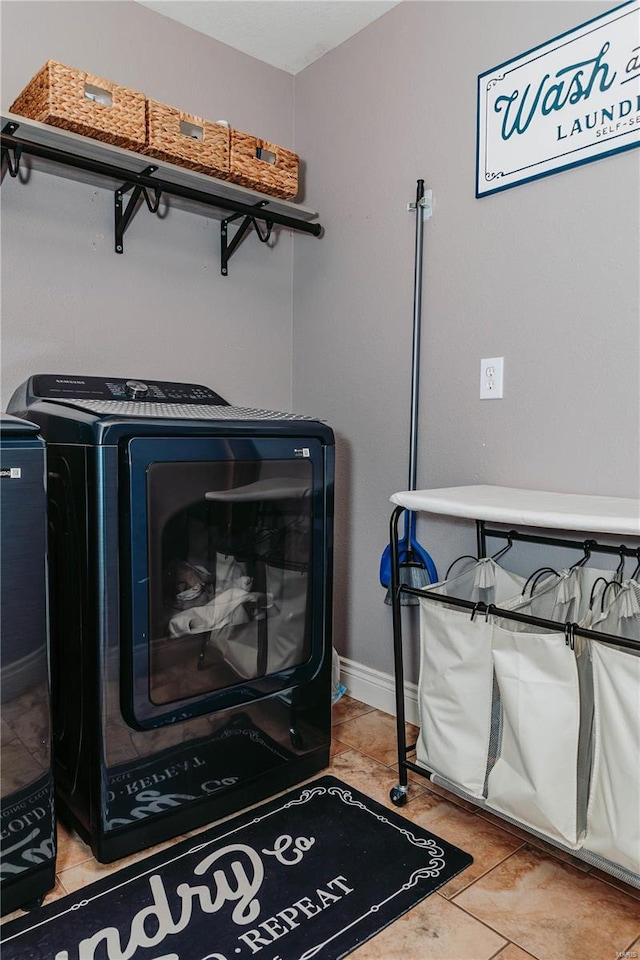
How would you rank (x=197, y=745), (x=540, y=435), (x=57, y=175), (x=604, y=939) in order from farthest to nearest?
(x=57, y=175)
(x=540, y=435)
(x=197, y=745)
(x=604, y=939)

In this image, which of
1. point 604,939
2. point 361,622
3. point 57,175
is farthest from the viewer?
point 361,622

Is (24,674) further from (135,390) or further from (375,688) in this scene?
(375,688)

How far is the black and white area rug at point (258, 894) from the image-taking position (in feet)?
4.17

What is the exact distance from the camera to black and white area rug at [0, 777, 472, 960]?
1.27 metres

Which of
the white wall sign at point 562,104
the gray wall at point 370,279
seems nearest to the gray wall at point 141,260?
the gray wall at point 370,279

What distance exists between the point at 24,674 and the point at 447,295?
1595mm

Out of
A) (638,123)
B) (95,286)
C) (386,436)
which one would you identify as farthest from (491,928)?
(95,286)

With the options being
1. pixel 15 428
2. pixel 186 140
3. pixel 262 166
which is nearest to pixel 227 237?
pixel 262 166

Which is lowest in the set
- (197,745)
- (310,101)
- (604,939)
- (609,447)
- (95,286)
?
(604,939)

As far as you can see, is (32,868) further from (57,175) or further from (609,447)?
(57,175)

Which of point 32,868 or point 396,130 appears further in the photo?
point 396,130

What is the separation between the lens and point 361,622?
8.07 feet

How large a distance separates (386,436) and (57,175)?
1.32 m

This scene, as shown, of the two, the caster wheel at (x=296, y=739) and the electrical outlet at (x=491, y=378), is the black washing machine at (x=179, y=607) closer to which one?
the caster wheel at (x=296, y=739)
